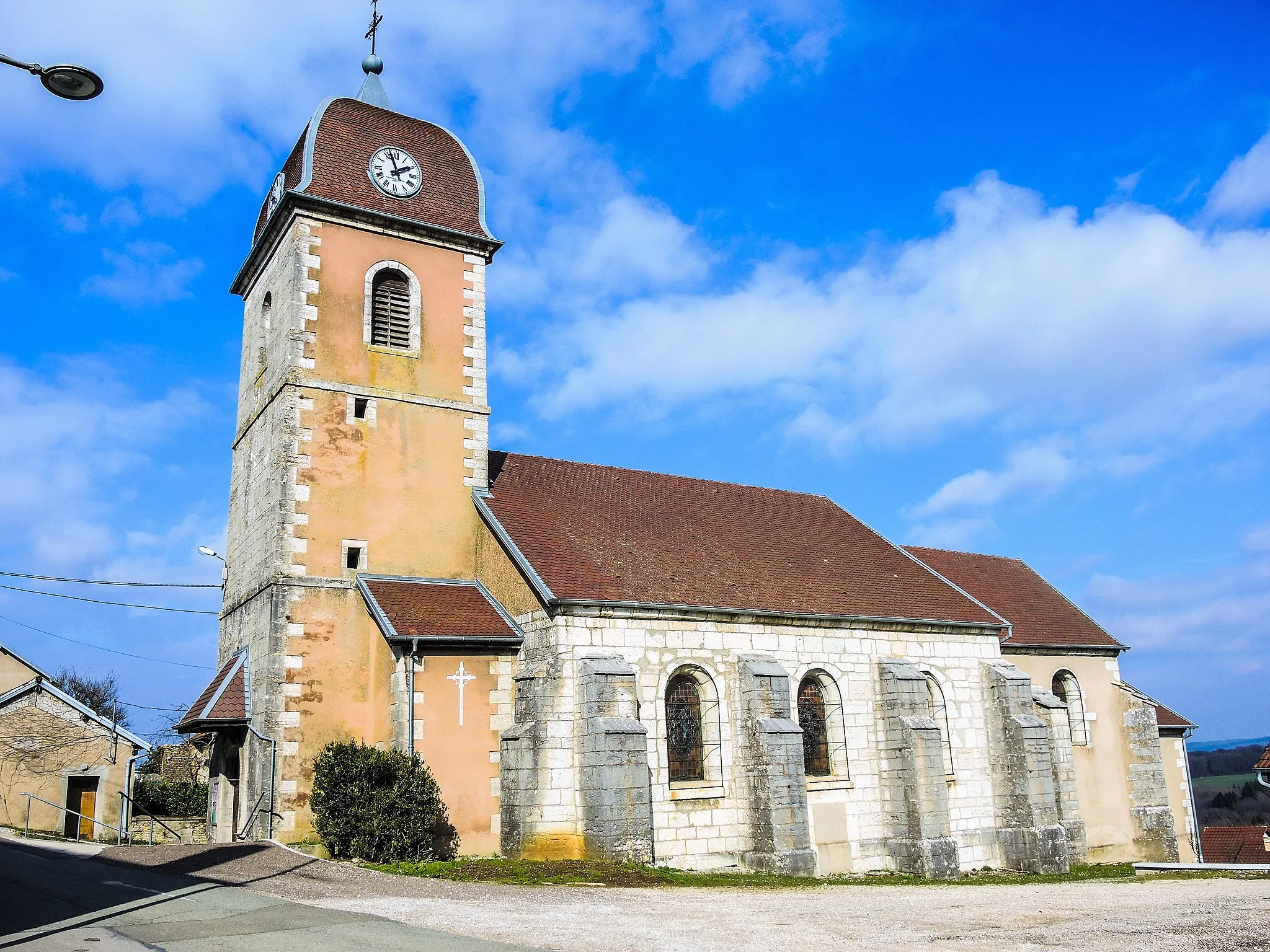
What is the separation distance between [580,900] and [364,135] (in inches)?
642

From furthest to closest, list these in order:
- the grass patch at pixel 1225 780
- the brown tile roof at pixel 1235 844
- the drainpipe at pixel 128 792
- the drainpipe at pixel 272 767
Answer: the grass patch at pixel 1225 780, the brown tile roof at pixel 1235 844, the drainpipe at pixel 128 792, the drainpipe at pixel 272 767

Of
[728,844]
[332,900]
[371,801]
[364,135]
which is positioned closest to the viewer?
[332,900]

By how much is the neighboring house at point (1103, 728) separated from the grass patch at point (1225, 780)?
253 ft

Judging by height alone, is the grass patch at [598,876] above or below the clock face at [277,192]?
below

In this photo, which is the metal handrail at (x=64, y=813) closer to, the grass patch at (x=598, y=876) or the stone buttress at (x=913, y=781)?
the grass patch at (x=598, y=876)

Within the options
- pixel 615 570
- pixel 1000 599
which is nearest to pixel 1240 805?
pixel 1000 599

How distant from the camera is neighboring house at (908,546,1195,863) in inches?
1010

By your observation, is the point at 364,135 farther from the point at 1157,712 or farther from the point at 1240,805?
the point at 1240,805

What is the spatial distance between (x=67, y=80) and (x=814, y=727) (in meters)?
17.3

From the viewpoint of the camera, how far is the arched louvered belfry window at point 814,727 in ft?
67.9

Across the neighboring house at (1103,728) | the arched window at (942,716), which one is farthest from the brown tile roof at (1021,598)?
the arched window at (942,716)

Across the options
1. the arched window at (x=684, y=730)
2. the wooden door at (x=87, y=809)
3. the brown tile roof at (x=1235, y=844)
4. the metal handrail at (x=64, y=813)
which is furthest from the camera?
the brown tile roof at (x=1235, y=844)

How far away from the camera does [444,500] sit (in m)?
20.5

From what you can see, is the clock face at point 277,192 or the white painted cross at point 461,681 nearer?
the white painted cross at point 461,681
